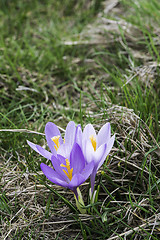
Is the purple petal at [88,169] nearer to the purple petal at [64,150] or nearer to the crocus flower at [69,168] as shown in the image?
the crocus flower at [69,168]

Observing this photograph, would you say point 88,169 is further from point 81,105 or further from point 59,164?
point 81,105

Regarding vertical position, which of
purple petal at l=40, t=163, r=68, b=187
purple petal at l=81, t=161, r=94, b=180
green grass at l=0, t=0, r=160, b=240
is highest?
purple petal at l=81, t=161, r=94, b=180

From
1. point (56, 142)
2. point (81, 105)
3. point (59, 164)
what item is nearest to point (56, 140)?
point (56, 142)

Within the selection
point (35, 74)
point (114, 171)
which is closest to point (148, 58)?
point (35, 74)

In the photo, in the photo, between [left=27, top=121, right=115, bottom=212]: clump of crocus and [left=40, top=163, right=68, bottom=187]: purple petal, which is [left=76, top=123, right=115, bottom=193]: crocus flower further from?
[left=40, top=163, right=68, bottom=187]: purple petal

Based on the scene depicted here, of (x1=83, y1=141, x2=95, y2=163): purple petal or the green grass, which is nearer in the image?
(x1=83, y1=141, x2=95, y2=163): purple petal

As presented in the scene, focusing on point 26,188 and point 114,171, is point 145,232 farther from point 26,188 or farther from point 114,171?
point 26,188

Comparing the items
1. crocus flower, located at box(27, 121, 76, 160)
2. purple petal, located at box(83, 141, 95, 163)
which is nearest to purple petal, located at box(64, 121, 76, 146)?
crocus flower, located at box(27, 121, 76, 160)
